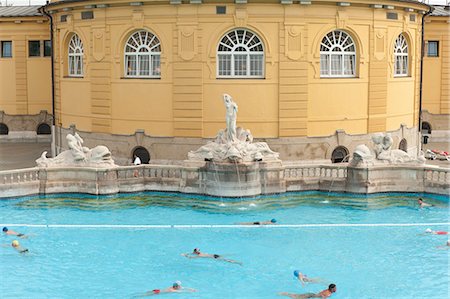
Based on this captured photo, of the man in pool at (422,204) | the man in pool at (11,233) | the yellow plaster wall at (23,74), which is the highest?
the yellow plaster wall at (23,74)

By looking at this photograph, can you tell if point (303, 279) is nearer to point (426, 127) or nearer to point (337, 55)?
point (337, 55)

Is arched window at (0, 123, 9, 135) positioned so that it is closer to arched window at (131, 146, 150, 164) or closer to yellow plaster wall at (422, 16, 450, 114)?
arched window at (131, 146, 150, 164)

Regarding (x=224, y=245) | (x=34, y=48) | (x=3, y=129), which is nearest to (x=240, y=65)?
(x=224, y=245)

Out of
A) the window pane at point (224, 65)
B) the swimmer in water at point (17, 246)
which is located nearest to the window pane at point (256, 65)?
the window pane at point (224, 65)

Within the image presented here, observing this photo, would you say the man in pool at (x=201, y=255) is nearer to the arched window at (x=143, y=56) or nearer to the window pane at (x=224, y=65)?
the window pane at (x=224, y=65)

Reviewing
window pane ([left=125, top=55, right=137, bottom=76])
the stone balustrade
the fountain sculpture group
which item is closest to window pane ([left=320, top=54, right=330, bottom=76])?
the fountain sculpture group

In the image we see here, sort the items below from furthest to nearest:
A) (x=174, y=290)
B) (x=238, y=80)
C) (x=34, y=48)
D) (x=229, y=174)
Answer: (x=34, y=48) → (x=238, y=80) → (x=229, y=174) → (x=174, y=290)

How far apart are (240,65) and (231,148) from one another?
5475 mm

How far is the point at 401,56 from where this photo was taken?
3306 centimetres

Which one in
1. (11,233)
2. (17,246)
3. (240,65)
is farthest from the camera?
(240,65)

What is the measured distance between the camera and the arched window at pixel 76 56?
32344 mm

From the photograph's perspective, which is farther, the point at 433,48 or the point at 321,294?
the point at 433,48

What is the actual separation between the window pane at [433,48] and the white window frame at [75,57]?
71.9ft

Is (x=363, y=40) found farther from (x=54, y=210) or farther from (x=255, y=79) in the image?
(x=54, y=210)
